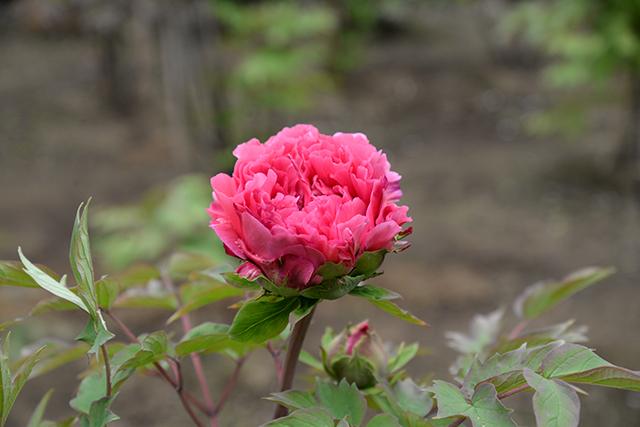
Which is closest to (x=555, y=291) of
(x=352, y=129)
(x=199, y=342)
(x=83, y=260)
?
(x=199, y=342)

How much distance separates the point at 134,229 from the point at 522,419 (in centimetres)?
183

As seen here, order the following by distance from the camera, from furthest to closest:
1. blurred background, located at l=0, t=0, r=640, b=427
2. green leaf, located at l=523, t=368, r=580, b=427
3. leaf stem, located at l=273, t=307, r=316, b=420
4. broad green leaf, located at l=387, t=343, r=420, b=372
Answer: blurred background, located at l=0, t=0, r=640, b=427 < broad green leaf, located at l=387, t=343, r=420, b=372 < leaf stem, located at l=273, t=307, r=316, b=420 < green leaf, located at l=523, t=368, r=580, b=427

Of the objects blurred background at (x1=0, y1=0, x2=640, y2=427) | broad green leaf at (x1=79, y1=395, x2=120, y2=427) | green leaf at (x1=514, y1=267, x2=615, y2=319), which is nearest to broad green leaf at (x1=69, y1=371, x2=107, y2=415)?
broad green leaf at (x1=79, y1=395, x2=120, y2=427)

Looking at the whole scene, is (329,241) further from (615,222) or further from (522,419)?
(615,222)

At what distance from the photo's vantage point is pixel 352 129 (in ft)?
16.6

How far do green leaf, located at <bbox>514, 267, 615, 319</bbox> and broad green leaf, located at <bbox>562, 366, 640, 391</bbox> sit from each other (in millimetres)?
273

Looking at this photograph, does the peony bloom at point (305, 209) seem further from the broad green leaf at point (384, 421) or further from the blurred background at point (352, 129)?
the blurred background at point (352, 129)

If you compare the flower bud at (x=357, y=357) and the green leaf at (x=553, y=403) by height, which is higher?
the green leaf at (x=553, y=403)

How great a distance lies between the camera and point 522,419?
191 centimetres

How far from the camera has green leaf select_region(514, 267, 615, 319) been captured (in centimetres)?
63

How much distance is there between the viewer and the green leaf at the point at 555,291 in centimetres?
63

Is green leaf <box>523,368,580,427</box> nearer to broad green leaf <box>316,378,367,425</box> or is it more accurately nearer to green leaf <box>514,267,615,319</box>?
broad green leaf <box>316,378,367,425</box>

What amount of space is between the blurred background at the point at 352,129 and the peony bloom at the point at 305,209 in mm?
1518

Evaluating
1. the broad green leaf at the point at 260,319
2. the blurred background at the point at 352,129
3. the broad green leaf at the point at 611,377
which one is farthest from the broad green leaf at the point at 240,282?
the blurred background at the point at 352,129
